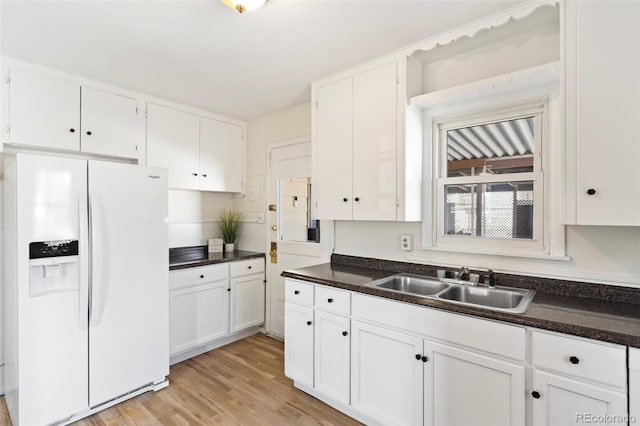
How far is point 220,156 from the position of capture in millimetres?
3475

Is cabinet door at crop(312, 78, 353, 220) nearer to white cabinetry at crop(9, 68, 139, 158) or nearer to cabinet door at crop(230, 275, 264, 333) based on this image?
cabinet door at crop(230, 275, 264, 333)

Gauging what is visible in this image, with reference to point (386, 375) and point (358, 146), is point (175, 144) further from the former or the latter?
point (386, 375)

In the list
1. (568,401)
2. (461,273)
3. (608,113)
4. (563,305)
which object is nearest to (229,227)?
(461,273)

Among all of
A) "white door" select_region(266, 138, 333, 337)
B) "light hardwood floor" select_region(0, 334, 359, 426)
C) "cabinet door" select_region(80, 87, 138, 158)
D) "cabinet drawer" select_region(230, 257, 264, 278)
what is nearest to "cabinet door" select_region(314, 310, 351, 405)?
"light hardwood floor" select_region(0, 334, 359, 426)

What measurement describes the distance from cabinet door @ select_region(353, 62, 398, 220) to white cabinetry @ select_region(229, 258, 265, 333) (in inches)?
59.1

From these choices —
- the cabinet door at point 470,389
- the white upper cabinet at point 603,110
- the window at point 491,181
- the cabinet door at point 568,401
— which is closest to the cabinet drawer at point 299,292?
the cabinet door at point 470,389

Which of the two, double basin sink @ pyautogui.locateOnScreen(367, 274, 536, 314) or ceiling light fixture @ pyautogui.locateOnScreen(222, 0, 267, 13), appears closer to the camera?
ceiling light fixture @ pyautogui.locateOnScreen(222, 0, 267, 13)

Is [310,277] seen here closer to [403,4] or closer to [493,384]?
[493,384]

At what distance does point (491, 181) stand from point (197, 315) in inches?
106

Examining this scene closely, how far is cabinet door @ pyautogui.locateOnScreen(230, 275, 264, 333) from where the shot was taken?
321cm

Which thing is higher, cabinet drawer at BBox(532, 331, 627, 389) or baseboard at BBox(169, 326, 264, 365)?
cabinet drawer at BBox(532, 331, 627, 389)

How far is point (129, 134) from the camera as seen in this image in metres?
2.76

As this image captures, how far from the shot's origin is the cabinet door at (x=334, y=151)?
7.89 ft

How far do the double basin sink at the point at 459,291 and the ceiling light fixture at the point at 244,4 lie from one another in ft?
5.57
